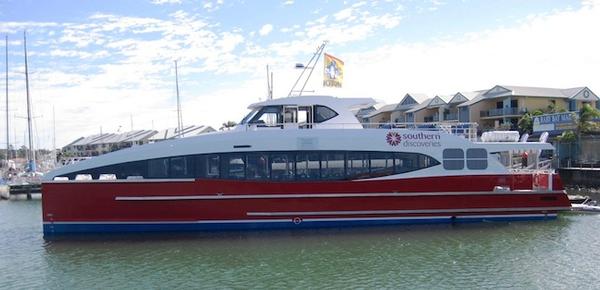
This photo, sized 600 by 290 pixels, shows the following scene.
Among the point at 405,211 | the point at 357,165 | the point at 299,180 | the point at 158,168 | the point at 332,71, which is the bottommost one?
the point at 405,211

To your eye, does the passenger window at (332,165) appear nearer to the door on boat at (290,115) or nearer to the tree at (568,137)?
the door on boat at (290,115)

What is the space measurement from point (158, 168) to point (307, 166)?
3990 millimetres

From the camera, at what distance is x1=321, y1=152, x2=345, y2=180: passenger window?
1350 cm

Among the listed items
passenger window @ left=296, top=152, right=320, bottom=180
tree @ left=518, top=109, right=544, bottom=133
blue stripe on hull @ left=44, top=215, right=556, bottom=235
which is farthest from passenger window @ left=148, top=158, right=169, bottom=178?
tree @ left=518, top=109, right=544, bottom=133

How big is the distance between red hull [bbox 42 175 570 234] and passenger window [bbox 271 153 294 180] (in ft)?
0.79

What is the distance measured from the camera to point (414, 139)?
13992 millimetres

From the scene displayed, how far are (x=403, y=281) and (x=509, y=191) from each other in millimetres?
6560

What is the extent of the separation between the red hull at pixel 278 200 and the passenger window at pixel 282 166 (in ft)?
0.79

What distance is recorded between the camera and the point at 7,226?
16.5 m

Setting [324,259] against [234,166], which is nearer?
[324,259]

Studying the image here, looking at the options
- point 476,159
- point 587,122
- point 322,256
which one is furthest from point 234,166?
point 587,122

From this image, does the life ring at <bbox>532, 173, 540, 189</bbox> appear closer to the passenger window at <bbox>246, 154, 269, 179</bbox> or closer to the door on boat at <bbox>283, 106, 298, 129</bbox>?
the door on boat at <bbox>283, 106, 298, 129</bbox>

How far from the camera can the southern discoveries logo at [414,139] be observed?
546 inches

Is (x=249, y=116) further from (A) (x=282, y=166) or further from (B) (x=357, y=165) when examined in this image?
(B) (x=357, y=165)
